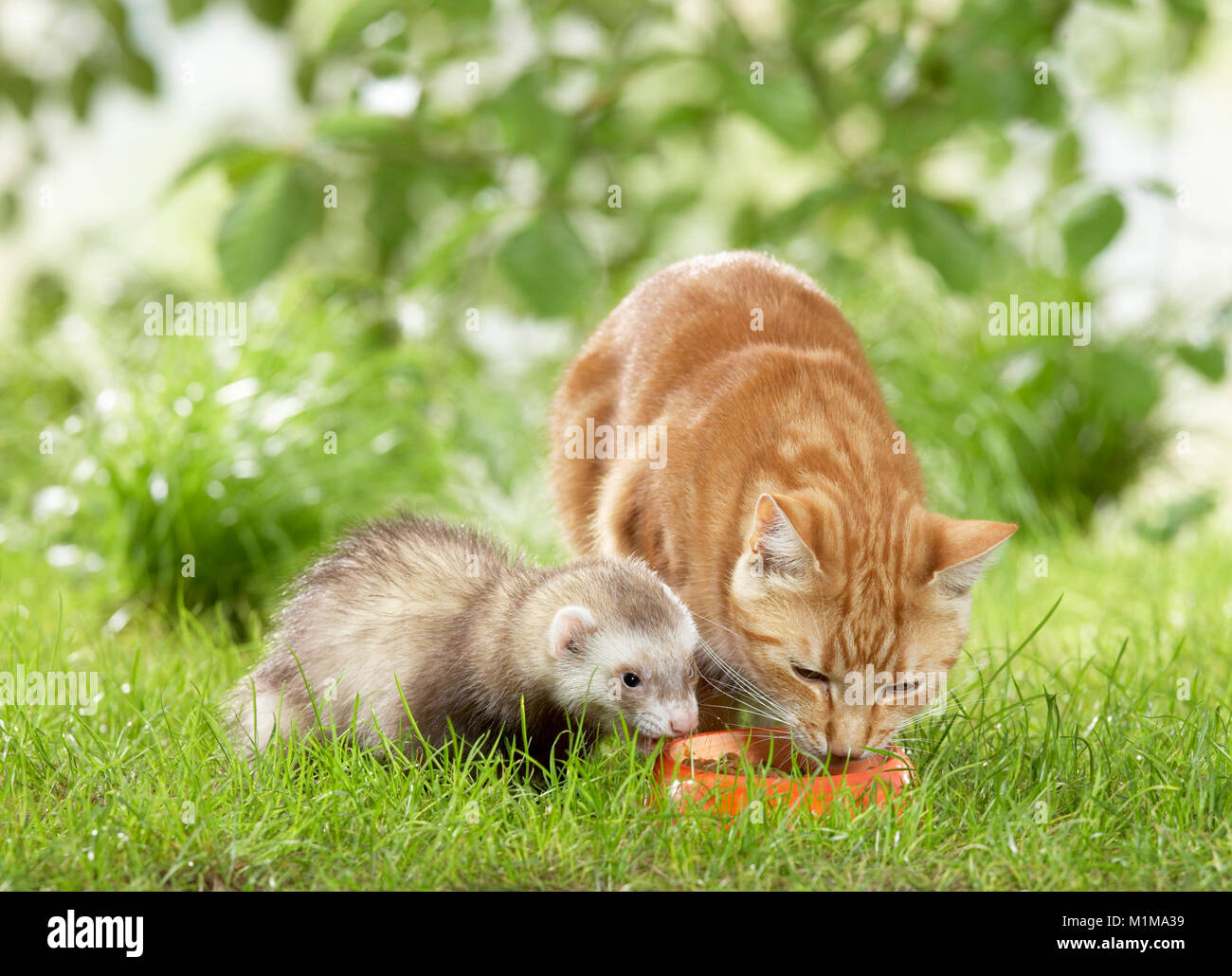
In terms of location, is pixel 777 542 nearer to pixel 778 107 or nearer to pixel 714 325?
pixel 714 325

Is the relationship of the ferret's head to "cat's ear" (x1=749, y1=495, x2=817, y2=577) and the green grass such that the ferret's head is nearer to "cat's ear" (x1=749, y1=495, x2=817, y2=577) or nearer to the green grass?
the green grass

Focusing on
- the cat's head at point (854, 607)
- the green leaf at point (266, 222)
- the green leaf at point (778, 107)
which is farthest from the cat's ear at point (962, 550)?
the green leaf at point (266, 222)

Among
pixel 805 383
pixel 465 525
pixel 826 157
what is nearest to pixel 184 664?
pixel 465 525

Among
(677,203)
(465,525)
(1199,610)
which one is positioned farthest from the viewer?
(677,203)

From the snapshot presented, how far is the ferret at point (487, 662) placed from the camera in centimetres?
353

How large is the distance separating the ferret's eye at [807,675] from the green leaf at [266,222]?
299 cm

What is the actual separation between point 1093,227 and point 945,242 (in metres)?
0.59

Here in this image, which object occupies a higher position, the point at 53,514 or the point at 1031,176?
the point at 1031,176

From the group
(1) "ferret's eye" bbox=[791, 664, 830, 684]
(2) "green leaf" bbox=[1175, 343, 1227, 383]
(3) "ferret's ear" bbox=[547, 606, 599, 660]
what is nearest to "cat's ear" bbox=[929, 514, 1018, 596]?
(1) "ferret's eye" bbox=[791, 664, 830, 684]

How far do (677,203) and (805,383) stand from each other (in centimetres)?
338

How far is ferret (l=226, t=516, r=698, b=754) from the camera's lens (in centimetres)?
353

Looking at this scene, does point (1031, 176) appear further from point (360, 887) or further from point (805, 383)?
point (360, 887)

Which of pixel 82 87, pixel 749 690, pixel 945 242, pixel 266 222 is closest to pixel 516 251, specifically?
pixel 266 222

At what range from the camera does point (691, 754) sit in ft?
10.9
